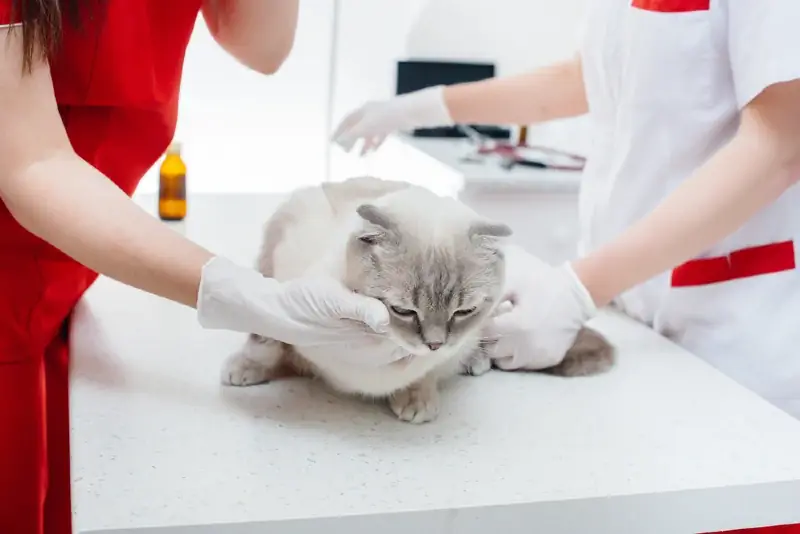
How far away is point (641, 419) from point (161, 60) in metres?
0.71

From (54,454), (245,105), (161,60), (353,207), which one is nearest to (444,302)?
(353,207)

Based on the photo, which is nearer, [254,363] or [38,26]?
[38,26]

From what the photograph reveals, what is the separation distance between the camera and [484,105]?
1.44 m

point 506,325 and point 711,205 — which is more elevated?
point 711,205

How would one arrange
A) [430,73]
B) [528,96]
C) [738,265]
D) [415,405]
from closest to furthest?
[415,405], [738,265], [528,96], [430,73]

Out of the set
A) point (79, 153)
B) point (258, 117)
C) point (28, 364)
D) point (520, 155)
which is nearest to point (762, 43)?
point (79, 153)

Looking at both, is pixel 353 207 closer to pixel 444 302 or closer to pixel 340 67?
pixel 444 302

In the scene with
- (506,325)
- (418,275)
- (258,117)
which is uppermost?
(418,275)

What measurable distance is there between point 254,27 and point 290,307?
0.55 metres

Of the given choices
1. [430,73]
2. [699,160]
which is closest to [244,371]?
[699,160]

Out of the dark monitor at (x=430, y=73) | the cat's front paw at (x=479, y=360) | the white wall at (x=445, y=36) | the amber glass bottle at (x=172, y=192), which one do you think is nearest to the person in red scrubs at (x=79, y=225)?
the cat's front paw at (x=479, y=360)

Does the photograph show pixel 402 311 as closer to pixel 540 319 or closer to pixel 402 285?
pixel 402 285

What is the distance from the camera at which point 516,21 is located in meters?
3.12

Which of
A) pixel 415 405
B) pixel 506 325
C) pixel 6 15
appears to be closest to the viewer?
pixel 6 15
